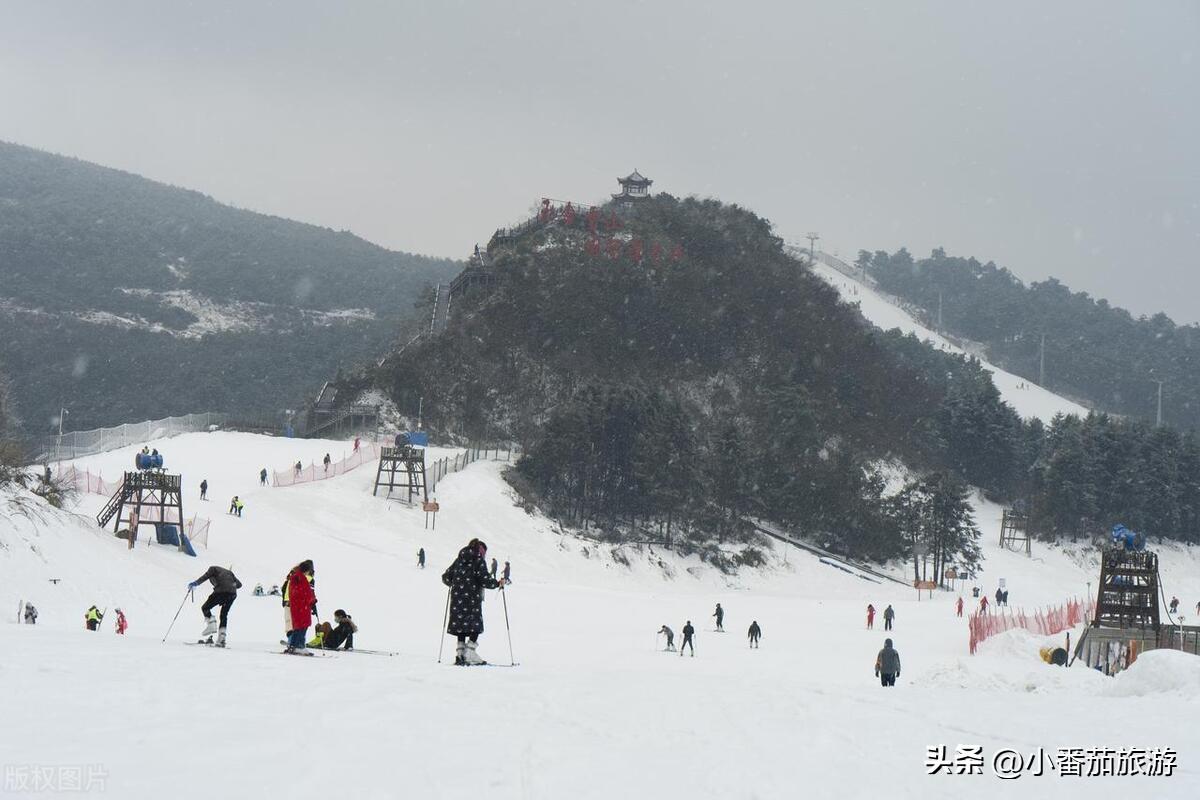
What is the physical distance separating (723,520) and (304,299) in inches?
4310

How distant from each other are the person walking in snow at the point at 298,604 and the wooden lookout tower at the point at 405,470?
38.8 metres

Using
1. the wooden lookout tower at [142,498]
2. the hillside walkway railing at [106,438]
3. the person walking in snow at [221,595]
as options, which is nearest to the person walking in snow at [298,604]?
the person walking in snow at [221,595]

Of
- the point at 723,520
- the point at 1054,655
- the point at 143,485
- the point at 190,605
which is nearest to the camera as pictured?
the point at 1054,655

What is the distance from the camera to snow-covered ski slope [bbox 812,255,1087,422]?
130 meters

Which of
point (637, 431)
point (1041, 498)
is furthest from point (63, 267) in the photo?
point (1041, 498)

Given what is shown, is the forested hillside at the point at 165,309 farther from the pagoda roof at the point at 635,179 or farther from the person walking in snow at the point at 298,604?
the person walking in snow at the point at 298,604

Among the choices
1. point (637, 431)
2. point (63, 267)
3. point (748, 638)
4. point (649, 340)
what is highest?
point (63, 267)

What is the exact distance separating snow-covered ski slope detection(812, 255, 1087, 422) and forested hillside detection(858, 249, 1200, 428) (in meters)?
9.12

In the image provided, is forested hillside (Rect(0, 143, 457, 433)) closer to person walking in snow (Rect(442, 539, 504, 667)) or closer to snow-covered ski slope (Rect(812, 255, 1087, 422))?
snow-covered ski slope (Rect(812, 255, 1087, 422))

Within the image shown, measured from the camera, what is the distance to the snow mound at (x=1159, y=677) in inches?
511

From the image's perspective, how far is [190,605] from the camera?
25.2 metres

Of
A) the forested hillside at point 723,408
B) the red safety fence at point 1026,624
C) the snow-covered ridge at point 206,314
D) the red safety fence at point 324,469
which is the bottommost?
the red safety fence at point 1026,624

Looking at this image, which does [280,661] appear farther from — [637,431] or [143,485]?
[637,431]

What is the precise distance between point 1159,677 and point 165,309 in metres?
143
